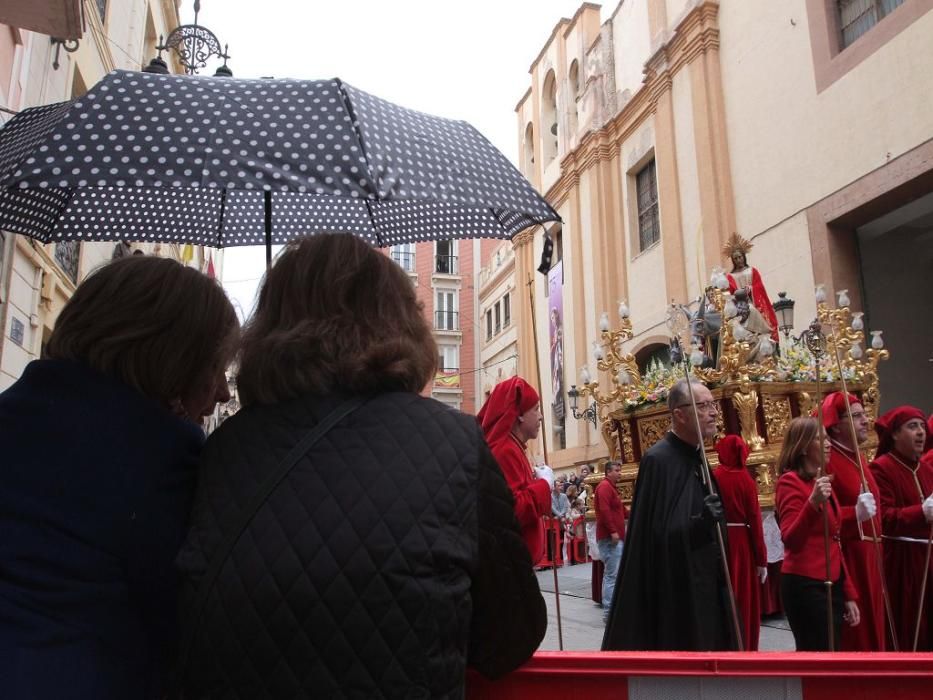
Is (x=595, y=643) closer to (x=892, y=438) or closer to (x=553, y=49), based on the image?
(x=892, y=438)

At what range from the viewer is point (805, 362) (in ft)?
30.3

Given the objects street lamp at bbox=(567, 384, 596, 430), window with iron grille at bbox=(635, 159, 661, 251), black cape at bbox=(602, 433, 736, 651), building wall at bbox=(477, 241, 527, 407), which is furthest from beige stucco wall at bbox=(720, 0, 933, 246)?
building wall at bbox=(477, 241, 527, 407)

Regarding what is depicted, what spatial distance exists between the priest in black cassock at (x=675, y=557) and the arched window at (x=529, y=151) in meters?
26.5

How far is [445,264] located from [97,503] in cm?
4242

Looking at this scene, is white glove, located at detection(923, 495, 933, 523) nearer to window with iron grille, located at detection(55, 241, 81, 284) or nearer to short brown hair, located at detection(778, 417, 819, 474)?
short brown hair, located at detection(778, 417, 819, 474)

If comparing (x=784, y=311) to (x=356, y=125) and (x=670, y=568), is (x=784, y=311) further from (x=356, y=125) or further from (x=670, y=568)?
(x=356, y=125)

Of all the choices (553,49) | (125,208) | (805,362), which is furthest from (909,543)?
(553,49)

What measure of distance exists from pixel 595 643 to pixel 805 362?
4.16 metres

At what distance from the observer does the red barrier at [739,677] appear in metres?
2.00

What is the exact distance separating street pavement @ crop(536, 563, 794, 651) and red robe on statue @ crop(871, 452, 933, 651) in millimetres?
1798

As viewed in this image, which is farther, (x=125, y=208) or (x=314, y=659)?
(x=125, y=208)

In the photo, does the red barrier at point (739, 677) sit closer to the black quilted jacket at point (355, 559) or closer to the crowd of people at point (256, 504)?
the crowd of people at point (256, 504)

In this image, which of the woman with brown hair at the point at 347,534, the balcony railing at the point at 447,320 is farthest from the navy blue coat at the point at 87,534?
the balcony railing at the point at 447,320

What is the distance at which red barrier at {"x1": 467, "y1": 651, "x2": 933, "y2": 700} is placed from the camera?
2.00m
